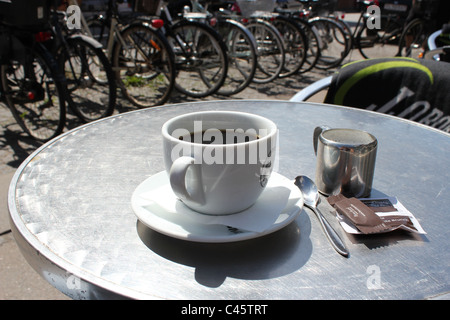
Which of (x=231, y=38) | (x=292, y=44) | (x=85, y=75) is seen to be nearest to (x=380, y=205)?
(x=85, y=75)

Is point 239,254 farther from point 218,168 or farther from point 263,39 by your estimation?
point 263,39

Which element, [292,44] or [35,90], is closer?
[35,90]

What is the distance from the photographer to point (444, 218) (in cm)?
74

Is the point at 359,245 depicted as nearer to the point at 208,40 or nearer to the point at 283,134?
the point at 283,134

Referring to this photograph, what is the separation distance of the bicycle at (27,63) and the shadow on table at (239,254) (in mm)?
2673

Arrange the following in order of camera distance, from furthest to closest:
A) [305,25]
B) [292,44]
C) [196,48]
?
[305,25] → [292,44] → [196,48]

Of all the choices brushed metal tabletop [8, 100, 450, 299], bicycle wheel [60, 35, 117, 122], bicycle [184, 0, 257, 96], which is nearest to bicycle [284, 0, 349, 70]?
bicycle [184, 0, 257, 96]

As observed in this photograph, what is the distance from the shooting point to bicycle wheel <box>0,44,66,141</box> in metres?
3.00

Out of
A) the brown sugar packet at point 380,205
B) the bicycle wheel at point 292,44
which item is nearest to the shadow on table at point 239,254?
the brown sugar packet at point 380,205

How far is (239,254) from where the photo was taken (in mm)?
625

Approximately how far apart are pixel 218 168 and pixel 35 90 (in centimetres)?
294
